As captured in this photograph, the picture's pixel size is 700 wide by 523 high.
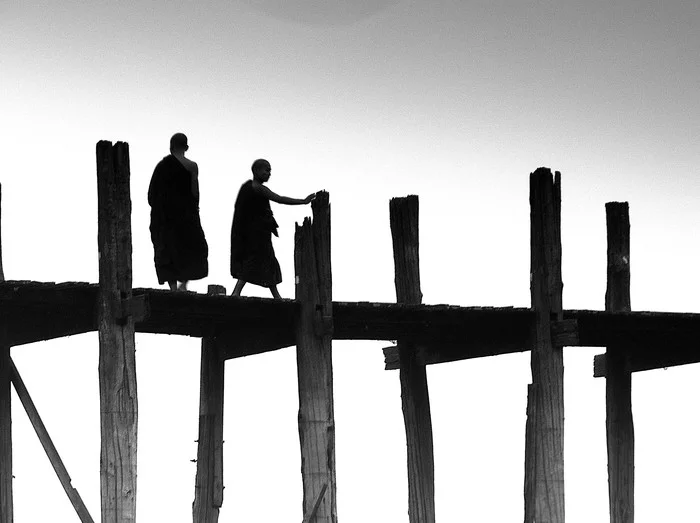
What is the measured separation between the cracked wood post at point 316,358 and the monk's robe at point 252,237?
87 cm

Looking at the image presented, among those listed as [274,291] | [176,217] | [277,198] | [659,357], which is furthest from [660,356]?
[176,217]

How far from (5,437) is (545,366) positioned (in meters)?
4.89

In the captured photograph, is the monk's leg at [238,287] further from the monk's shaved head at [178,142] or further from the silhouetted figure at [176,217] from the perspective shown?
the monk's shaved head at [178,142]

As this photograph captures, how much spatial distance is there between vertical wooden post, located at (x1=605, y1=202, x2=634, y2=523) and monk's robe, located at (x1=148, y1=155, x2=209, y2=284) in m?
4.64

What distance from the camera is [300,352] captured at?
15695 millimetres

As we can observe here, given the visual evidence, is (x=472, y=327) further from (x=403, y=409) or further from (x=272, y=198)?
(x=272, y=198)

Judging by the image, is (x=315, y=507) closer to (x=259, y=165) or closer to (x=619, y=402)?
(x=259, y=165)

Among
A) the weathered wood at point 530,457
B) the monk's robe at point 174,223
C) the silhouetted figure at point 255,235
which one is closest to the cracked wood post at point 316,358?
the silhouetted figure at point 255,235

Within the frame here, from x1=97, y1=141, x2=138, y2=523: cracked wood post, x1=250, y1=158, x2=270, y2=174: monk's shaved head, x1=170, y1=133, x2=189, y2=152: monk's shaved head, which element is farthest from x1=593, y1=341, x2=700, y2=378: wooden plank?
x1=97, y1=141, x2=138, y2=523: cracked wood post

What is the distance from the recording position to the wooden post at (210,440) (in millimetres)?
17688

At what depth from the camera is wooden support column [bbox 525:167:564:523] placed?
54.1ft

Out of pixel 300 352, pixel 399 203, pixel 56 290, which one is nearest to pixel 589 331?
pixel 399 203

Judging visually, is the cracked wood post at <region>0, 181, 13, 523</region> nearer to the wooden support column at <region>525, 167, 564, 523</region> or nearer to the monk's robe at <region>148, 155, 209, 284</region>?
the monk's robe at <region>148, 155, 209, 284</region>

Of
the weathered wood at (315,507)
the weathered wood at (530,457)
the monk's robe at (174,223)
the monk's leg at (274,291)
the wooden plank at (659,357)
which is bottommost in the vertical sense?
the weathered wood at (315,507)
